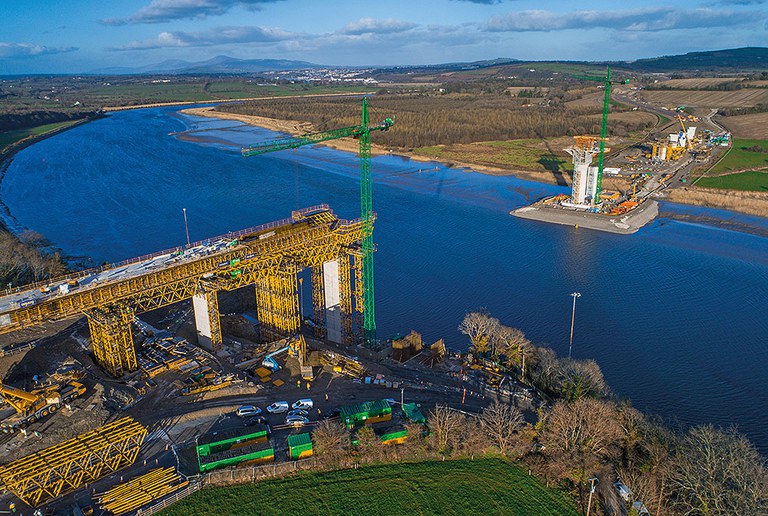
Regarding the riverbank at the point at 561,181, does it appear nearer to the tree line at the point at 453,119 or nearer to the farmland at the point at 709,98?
the tree line at the point at 453,119

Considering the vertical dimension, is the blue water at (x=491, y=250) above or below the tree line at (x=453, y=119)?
below

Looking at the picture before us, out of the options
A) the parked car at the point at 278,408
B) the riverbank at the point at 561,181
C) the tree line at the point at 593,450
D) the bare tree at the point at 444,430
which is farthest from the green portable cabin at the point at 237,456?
the riverbank at the point at 561,181

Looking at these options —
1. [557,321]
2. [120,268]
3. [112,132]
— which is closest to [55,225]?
[120,268]

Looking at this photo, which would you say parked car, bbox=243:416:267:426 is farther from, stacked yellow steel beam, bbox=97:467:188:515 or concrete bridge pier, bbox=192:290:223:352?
concrete bridge pier, bbox=192:290:223:352

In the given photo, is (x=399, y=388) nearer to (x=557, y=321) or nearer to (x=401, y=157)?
(x=557, y=321)

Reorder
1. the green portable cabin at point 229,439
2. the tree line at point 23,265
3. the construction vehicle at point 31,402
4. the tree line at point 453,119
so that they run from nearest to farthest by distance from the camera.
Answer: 1. the green portable cabin at point 229,439
2. the construction vehicle at point 31,402
3. the tree line at point 23,265
4. the tree line at point 453,119

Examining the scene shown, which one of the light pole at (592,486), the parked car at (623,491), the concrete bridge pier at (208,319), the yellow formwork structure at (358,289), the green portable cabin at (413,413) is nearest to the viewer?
the light pole at (592,486)

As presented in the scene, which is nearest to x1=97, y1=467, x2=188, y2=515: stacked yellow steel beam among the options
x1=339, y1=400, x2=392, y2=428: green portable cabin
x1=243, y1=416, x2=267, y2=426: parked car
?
x1=243, y1=416, x2=267, y2=426: parked car

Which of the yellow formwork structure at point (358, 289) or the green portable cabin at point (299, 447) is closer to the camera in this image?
the green portable cabin at point (299, 447)
